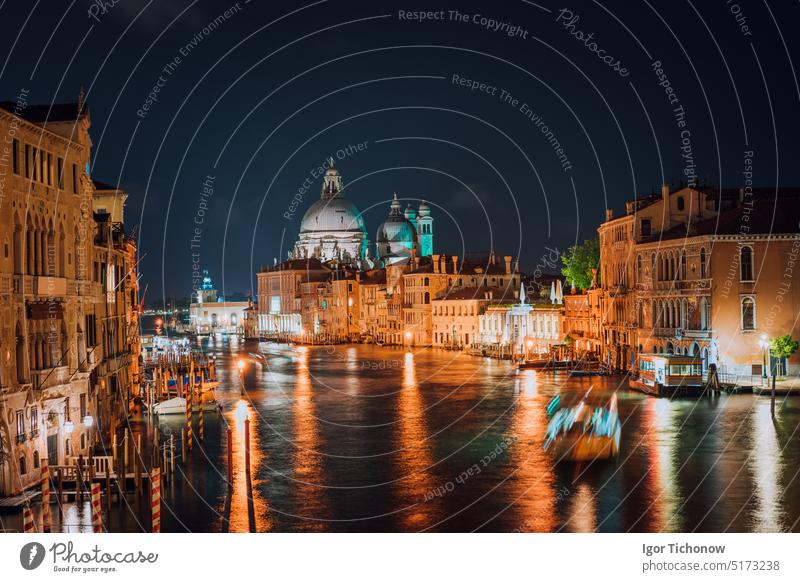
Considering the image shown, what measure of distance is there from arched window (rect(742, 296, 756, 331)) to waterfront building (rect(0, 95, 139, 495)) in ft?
83.1

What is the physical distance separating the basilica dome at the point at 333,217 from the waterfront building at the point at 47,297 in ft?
398

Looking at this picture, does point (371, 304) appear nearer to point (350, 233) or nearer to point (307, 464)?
point (350, 233)

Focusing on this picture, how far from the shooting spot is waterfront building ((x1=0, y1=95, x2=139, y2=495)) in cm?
2039

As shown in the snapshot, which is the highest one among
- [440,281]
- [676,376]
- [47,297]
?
[440,281]

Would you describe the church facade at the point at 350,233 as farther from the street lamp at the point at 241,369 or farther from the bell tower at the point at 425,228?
the street lamp at the point at 241,369

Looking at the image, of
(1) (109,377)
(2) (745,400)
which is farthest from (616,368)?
(1) (109,377)

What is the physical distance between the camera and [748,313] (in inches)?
1737

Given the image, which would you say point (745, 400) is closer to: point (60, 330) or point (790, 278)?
point (790, 278)

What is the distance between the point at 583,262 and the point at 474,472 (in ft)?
168

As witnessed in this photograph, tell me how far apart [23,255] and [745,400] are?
80.6 ft

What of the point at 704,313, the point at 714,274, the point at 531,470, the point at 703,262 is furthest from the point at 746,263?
the point at 531,470

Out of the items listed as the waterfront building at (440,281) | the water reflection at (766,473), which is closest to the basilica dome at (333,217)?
the waterfront building at (440,281)

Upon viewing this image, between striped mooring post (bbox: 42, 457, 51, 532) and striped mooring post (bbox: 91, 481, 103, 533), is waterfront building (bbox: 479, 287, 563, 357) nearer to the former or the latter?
striped mooring post (bbox: 91, 481, 103, 533)

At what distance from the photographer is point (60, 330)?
23.5 m
